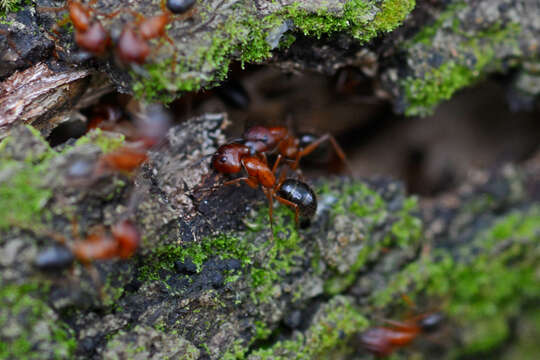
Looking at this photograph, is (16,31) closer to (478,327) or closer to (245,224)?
(245,224)

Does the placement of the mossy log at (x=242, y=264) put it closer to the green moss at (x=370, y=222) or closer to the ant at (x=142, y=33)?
the green moss at (x=370, y=222)

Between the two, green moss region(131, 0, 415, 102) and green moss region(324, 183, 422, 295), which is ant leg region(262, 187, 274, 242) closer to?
green moss region(324, 183, 422, 295)

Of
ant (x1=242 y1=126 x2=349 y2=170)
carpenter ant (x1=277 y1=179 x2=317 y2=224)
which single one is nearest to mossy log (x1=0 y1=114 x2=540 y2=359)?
carpenter ant (x1=277 y1=179 x2=317 y2=224)

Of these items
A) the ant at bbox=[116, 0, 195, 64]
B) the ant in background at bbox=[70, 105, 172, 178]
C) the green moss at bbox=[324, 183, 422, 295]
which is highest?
the ant at bbox=[116, 0, 195, 64]

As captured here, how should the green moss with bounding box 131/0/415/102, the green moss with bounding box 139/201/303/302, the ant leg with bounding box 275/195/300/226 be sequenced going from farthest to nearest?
the ant leg with bounding box 275/195/300/226, the green moss with bounding box 139/201/303/302, the green moss with bounding box 131/0/415/102

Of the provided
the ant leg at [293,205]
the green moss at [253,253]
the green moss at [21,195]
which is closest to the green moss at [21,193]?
the green moss at [21,195]

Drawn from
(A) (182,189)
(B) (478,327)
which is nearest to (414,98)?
(A) (182,189)
